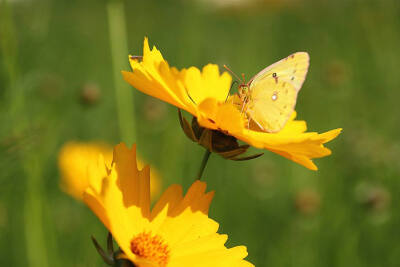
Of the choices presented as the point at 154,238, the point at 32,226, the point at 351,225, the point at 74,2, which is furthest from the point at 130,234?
the point at 74,2

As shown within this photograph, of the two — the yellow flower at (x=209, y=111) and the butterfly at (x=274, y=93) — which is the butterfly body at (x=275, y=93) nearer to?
the butterfly at (x=274, y=93)

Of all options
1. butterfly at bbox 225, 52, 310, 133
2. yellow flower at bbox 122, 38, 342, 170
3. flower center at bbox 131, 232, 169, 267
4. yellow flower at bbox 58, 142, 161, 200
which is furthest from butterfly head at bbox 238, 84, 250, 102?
yellow flower at bbox 58, 142, 161, 200

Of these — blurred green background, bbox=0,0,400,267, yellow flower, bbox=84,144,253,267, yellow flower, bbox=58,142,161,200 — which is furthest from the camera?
yellow flower, bbox=58,142,161,200

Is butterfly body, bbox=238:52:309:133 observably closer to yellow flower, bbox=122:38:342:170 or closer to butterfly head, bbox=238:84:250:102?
butterfly head, bbox=238:84:250:102

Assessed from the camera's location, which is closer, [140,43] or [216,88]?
[216,88]

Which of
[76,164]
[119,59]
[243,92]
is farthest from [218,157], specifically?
[243,92]

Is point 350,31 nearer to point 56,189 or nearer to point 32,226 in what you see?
point 56,189
